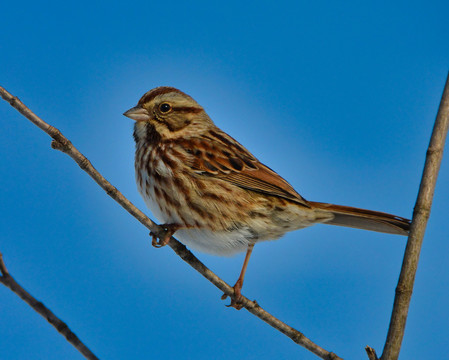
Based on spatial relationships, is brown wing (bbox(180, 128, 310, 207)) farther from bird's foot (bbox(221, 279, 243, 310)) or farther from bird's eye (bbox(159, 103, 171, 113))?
bird's foot (bbox(221, 279, 243, 310))

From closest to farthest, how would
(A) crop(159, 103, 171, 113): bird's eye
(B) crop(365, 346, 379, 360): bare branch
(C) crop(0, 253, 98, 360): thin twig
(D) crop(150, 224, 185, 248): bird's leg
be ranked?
(C) crop(0, 253, 98, 360): thin twig < (B) crop(365, 346, 379, 360): bare branch < (D) crop(150, 224, 185, 248): bird's leg < (A) crop(159, 103, 171, 113): bird's eye

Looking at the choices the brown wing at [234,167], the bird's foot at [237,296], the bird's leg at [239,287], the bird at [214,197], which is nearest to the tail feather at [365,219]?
the bird at [214,197]

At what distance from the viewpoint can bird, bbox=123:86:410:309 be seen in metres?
4.03

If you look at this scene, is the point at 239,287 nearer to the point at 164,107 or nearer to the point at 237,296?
the point at 237,296

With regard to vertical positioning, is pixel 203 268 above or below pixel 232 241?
below

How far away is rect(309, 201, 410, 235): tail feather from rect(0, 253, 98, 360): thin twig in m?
2.30

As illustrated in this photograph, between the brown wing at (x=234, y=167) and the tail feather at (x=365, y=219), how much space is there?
26 cm

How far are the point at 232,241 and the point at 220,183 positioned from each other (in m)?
0.49

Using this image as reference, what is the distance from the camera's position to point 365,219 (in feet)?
13.6

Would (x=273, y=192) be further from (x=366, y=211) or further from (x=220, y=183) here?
(x=366, y=211)

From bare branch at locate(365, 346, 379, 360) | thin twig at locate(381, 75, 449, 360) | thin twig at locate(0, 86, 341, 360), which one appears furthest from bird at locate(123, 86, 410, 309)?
bare branch at locate(365, 346, 379, 360)

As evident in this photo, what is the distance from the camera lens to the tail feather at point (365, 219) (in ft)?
12.8

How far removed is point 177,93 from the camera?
4.73 meters

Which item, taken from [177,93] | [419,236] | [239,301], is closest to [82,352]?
[239,301]
